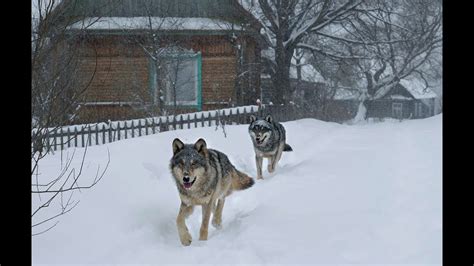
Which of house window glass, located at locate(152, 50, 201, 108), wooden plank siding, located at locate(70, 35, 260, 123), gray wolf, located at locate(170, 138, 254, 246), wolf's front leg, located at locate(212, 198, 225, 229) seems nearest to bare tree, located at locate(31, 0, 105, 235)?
gray wolf, located at locate(170, 138, 254, 246)

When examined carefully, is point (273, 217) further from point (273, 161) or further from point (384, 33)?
point (384, 33)

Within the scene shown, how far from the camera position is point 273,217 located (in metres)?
6.07

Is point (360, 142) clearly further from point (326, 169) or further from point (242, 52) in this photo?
point (242, 52)

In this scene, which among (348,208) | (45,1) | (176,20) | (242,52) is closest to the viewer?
(45,1)

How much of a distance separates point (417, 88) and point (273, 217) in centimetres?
2799

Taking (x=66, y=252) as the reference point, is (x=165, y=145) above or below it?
above

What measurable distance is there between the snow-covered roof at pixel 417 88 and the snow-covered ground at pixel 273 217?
2178 centimetres

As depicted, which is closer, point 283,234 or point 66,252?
point 66,252

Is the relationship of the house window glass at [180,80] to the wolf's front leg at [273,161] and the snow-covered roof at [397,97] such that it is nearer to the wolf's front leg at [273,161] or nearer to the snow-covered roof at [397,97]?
the wolf's front leg at [273,161]

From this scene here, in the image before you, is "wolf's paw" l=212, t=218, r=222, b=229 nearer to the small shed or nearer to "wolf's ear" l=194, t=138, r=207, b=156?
"wolf's ear" l=194, t=138, r=207, b=156
